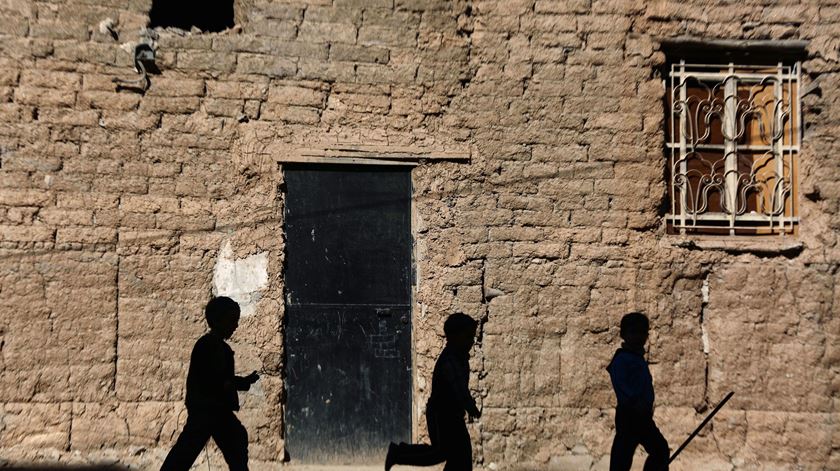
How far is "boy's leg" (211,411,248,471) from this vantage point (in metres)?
5.28

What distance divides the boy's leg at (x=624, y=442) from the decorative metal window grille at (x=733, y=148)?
2.17 meters

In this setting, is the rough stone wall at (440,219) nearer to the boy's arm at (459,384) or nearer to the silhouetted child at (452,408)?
the silhouetted child at (452,408)

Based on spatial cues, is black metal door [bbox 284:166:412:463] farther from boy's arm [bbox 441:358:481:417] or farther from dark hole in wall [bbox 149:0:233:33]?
dark hole in wall [bbox 149:0:233:33]

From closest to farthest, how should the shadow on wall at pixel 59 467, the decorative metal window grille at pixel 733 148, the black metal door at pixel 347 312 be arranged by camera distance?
the shadow on wall at pixel 59 467
the black metal door at pixel 347 312
the decorative metal window grille at pixel 733 148

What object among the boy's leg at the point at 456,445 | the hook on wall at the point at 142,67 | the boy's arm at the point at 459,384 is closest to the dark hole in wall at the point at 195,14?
the hook on wall at the point at 142,67

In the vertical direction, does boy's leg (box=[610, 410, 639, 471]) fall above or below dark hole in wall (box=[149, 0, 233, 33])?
below

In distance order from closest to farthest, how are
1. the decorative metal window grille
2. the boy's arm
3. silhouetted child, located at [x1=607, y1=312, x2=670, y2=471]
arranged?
the boy's arm
silhouetted child, located at [x1=607, y1=312, x2=670, y2=471]
the decorative metal window grille

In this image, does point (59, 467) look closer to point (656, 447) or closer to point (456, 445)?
point (456, 445)

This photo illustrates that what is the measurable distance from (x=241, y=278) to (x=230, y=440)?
1.73 metres

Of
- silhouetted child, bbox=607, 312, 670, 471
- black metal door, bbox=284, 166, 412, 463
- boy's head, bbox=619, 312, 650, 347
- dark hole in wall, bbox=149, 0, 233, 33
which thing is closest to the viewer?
silhouetted child, bbox=607, 312, 670, 471

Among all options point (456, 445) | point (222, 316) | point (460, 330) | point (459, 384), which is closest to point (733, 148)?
point (460, 330)

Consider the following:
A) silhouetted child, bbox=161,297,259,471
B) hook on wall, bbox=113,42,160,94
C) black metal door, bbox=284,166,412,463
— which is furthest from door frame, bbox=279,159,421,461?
silhouetted child, bbox=161,297,259,471

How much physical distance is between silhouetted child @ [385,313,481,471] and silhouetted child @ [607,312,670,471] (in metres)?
0.91

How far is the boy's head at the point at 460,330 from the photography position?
17.6ft
